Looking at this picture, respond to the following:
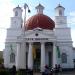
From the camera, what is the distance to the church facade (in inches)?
1929

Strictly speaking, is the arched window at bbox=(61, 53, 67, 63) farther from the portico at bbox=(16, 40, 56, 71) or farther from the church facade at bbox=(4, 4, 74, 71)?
the portico at bbox=(16, 40, 56, 71)

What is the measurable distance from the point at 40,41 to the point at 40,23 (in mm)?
6462

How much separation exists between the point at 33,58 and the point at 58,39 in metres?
7.13

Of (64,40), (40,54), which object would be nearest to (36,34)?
(40,54)

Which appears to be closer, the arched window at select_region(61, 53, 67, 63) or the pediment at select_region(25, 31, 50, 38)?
the pediment at select_region(25, 31, 50, 38)

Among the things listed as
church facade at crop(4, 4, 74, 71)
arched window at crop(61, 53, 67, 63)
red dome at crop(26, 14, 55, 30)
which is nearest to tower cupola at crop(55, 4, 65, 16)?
church facade at crop(4, 4, 74, 71)

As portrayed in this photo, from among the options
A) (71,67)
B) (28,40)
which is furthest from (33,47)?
(71,67)

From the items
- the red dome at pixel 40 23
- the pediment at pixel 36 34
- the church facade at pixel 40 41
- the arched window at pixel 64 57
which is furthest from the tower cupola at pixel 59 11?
the arched window at pixel 64 57

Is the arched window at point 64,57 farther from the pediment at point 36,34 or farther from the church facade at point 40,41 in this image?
the pediment at point 36,34

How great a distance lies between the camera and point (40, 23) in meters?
54.0

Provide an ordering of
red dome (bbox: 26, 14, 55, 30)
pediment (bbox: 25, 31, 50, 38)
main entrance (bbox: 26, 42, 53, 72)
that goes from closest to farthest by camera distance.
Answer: pediment (bbox: 25, 31, 50, 38) < main entrance (bbox: 26, 42, 53, 72) < red dome (bbox: 26, 14, 55, 30)

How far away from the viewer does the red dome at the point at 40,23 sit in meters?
53.7

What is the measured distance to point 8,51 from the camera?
176ft

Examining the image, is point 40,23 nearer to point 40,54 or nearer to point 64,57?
point 40,54
